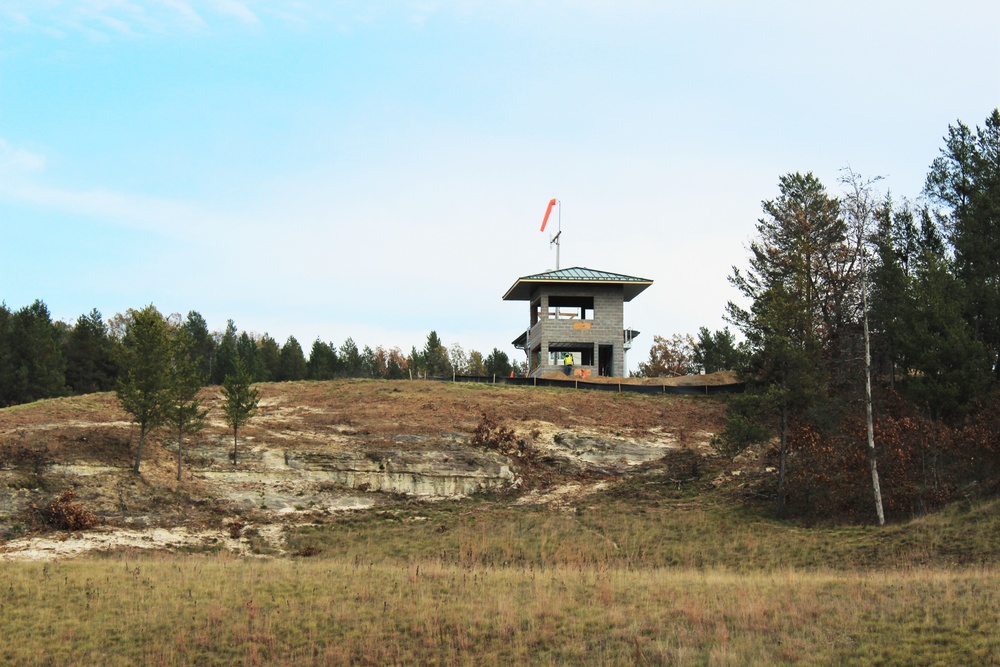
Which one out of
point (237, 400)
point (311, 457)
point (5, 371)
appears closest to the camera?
point (237, 400)

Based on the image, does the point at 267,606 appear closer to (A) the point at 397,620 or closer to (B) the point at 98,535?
(A) the point at 397,620

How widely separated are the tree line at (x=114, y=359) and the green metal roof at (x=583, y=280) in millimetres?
19926

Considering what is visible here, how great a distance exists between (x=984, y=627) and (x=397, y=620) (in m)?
11.8

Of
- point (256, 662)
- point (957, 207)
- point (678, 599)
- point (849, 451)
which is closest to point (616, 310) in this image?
point (957, 207)

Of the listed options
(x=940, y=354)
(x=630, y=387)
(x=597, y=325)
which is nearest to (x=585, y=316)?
(x=597, y=325)

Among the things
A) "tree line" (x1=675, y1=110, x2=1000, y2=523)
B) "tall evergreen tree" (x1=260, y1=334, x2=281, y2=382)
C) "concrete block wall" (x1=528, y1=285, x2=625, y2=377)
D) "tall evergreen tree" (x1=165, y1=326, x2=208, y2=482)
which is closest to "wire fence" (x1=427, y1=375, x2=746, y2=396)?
"concrete block wall" (x1=528, y1=285, x2=625, y2=377)

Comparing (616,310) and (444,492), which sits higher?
(616,310)

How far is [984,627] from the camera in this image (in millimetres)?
17203

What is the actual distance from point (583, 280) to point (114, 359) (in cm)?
3560

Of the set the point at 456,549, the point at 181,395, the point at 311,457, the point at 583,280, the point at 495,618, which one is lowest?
the point at 456,549

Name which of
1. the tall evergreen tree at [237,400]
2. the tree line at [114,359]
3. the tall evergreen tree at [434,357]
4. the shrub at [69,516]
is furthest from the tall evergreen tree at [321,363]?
the shrub at [69,516]

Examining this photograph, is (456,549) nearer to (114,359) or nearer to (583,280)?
(114,359)

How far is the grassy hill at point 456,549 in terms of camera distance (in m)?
18.3

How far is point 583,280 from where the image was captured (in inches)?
2603
